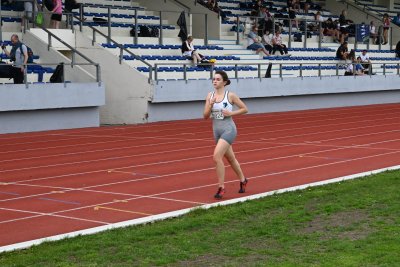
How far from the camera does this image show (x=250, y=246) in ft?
30.1

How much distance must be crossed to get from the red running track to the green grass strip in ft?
2.00

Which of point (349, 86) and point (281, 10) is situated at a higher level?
point (281, 10)

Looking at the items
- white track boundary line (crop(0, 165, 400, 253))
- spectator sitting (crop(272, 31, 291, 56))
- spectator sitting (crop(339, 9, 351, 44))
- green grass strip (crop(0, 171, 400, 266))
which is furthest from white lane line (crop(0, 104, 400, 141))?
green grass strip (crop(0, 171, 400, 266))

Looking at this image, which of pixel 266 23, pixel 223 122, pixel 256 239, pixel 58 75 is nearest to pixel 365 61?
pixel 266 23

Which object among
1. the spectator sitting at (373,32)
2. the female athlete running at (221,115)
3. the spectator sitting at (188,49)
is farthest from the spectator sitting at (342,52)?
the female athlete running at (221,115)

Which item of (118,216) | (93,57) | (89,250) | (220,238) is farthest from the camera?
(93,57)

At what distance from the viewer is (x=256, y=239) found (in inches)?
375

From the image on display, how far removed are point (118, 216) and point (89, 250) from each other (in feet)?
7.25

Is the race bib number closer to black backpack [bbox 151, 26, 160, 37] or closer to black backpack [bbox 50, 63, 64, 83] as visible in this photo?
black backpack [bbox 50, 63, 64, 83]

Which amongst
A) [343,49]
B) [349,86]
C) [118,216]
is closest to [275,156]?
[118,216]

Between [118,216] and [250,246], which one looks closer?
[250,246]

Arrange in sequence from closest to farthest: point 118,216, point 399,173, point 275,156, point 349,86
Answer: point 118,216, point 399,173, point 275,156, point 349,86

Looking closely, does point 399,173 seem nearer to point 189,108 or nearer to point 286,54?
point 189,108

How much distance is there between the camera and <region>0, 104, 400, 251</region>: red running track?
1141 centimetres
